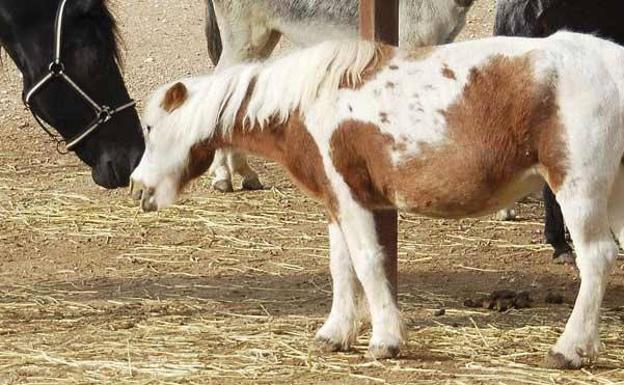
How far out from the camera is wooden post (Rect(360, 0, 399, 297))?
231 inches

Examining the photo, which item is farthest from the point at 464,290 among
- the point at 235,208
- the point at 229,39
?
the point at 229,39

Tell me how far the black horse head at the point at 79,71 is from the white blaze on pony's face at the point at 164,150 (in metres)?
0.76

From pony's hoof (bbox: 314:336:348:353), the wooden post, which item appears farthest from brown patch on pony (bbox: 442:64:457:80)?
pony's hoof (bbox: 314:336:348:353)

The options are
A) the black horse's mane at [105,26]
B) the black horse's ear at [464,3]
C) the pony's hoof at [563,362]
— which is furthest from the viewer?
the black horse's ear at [464,3]

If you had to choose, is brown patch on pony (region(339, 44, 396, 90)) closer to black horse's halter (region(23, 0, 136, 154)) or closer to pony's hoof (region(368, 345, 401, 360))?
pony's hoof (region(368, 345, 401, 360))

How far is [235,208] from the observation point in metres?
9.13

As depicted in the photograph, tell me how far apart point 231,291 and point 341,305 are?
1.44 metres

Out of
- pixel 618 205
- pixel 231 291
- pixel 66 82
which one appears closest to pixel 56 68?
pixel 66 82

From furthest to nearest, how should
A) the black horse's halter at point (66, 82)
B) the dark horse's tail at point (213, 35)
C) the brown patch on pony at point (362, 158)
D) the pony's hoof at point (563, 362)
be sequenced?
the dark horse's tail at point (213, 35), the black horse's halter at point (66, 82), the brown patch on pony at point (362, 158), the pony's hoof at point (563, 362)

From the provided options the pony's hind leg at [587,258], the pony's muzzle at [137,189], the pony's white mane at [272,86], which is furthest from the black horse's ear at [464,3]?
the pony's hind leg at [587,258]

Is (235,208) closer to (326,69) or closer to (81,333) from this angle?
(81,333)

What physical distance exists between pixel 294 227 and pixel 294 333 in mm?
2672

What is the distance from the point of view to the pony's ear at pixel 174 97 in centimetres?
558

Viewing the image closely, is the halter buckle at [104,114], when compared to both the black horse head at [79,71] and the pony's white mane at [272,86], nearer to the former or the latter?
the black horse head at [79,71]
